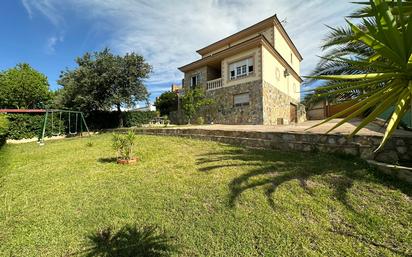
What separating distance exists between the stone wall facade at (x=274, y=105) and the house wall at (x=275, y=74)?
1.41ft

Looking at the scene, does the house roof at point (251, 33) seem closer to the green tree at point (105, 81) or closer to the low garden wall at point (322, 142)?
the green tree at point (105, 81)

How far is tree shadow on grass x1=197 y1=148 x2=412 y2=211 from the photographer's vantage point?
160 inches

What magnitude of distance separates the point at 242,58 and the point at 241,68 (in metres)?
0.72

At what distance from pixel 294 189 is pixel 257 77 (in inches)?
451

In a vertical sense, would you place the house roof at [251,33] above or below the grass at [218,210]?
above

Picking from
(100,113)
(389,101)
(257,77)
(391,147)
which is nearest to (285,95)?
(257,77)

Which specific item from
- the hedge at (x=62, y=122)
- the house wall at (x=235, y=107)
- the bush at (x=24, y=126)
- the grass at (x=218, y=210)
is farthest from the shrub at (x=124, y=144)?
the bush at (x=24, y=126)

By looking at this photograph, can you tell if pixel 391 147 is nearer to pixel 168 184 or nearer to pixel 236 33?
pixel 168 184

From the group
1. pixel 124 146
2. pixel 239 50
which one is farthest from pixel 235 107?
pixel 124 146

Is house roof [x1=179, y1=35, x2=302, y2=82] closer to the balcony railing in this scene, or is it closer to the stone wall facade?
the balcony railing

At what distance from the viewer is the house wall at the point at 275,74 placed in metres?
14.4

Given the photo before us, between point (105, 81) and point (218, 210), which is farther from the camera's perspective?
point (105, 81)

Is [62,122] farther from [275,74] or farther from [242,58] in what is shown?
[275,74]

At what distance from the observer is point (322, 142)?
599cm
